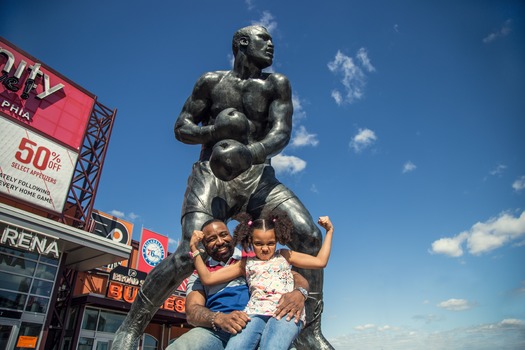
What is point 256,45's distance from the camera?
11.8 feet

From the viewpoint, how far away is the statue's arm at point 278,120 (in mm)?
3188

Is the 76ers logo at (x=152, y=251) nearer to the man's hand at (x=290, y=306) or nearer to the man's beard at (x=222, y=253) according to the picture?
the man's beard at (x=222, y=253)

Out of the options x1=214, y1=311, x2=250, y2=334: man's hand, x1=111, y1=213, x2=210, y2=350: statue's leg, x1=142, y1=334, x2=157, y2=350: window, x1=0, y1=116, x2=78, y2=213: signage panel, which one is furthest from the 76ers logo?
x1=214, y1=311, x2=250, y2=334: man's hand

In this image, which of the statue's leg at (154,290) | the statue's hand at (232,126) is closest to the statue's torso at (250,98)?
the statue's hand at (232,126)

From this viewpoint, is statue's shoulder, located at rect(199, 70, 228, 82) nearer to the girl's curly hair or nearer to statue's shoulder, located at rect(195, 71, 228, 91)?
statue's shoulder, located at rect(195, 71, 228, 91)

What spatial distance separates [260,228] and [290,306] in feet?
1.59

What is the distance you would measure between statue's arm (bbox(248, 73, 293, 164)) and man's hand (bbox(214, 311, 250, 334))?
1481mm

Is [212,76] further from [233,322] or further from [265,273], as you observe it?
[233,322]

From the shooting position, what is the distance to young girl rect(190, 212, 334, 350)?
1.80 m

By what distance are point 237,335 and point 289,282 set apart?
0.43 metres

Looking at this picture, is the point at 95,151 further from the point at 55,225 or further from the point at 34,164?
the point at 55,225

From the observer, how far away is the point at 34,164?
1633 centimetres

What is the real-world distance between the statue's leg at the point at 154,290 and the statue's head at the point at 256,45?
5.71 ft

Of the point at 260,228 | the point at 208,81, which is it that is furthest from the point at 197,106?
the point at 260,228
